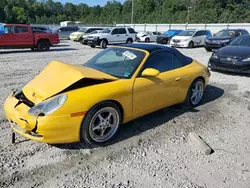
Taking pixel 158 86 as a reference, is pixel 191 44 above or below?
below

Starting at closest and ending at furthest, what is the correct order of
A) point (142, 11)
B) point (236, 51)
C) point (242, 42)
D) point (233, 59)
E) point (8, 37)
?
1. point (233, 59)
2. point (236, 51)
3. point (242, 42)
4. point (8, 37)
5. point (142, 11)

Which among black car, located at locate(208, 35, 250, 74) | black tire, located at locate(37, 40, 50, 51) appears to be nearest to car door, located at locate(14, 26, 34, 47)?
black tire, located at locate(37, 40, 50, 51)

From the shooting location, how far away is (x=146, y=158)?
11.1 feet

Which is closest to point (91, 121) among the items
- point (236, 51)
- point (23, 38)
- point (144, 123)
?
point (144, 123)

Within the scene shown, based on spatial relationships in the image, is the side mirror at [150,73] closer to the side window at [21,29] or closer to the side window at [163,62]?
the side window at [163,62]

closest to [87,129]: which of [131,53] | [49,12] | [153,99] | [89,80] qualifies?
[89,80]

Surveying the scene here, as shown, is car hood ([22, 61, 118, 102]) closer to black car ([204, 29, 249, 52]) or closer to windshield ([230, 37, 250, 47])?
windshield ([230, 37, 250, 47])

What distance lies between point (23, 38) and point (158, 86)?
12.8 meters

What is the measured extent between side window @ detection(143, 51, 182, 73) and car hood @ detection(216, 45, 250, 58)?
450 cm

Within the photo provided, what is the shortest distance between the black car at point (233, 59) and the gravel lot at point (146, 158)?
3946 mm

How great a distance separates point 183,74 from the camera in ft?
15.8

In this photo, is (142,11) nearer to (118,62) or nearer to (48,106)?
(118,62)

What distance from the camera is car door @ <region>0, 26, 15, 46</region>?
14041mm

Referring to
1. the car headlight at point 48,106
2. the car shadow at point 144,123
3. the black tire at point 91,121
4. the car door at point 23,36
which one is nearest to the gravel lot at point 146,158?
the car shadow at point 144,123
